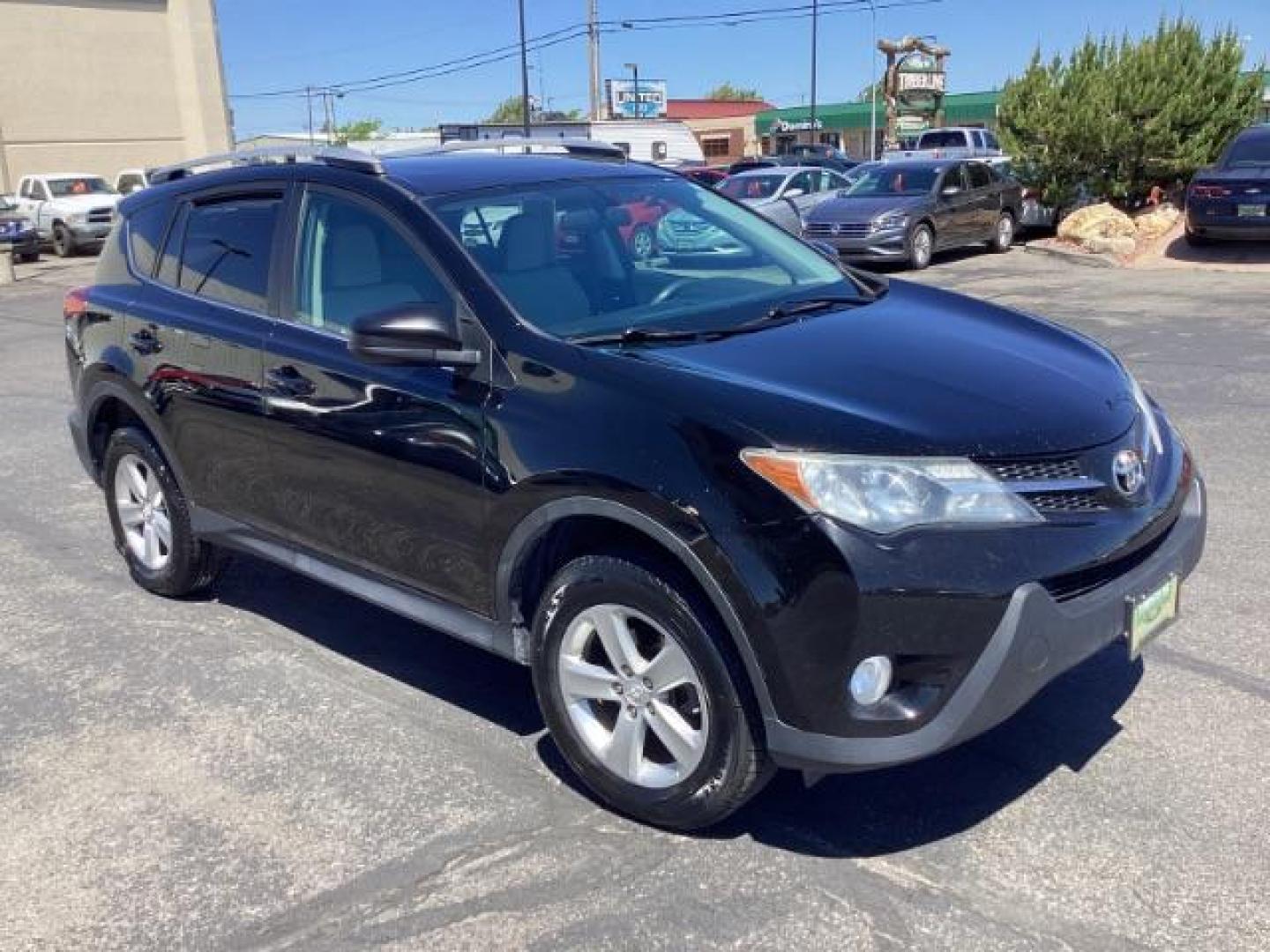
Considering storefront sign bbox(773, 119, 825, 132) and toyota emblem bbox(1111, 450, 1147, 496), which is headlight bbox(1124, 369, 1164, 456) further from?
storefront sign bbox(773, 119, 825, 132)

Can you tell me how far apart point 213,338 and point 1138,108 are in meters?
17.7

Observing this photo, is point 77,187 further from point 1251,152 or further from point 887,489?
point 887,489

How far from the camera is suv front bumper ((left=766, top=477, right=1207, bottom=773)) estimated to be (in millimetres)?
2838

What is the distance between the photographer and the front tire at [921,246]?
17.6 meters

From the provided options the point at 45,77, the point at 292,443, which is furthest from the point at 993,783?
the point at 45,77

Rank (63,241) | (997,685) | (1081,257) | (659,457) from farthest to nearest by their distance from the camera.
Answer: (63,241) < (1081,257) < (659,457) < (997,685)

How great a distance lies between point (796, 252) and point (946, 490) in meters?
1.99

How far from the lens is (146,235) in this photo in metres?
5.20

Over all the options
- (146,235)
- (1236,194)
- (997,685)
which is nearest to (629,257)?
(997,685)

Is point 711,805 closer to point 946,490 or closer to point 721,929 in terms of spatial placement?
point 721,929

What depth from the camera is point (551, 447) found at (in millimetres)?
3285

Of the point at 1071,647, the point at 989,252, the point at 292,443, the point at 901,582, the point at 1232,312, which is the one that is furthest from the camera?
the point at 989,252

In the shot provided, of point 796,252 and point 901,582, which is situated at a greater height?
point 796,252

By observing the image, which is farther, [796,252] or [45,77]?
[45,77]
